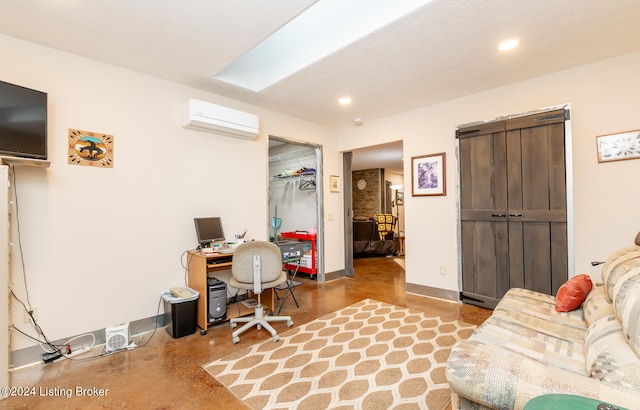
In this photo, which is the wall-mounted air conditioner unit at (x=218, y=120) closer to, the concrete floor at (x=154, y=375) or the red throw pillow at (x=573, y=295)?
the concrete floor at (x=154, y=375)

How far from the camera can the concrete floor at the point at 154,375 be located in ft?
5.89

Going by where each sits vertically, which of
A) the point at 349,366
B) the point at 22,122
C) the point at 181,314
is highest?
the point at 22,122

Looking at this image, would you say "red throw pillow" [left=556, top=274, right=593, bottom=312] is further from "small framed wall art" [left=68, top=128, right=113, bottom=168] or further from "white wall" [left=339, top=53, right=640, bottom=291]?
"small framed wall art" [left=68, top=128, right=113, bottom=168]

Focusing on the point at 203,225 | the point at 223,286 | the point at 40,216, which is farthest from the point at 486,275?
the point at 40,216

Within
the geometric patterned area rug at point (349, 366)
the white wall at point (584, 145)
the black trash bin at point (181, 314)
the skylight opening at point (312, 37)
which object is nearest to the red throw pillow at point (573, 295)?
the geometric patterned area rug at point (349, 366)

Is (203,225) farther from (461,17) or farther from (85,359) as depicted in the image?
(461,17)

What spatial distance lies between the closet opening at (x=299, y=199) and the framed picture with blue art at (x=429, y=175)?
1.48m

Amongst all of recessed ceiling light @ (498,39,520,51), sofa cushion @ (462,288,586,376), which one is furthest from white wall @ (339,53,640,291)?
sofa cushion @ (462,288,586,376)

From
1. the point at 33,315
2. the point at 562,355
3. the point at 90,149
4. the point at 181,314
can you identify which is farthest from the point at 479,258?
the point at 33,315

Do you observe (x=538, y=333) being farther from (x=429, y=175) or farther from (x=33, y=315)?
(x=33, y=315)

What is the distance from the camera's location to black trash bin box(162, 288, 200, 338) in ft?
8.73

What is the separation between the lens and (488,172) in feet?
11.0

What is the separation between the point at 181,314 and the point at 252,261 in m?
0.82

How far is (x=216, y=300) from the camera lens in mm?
2869
